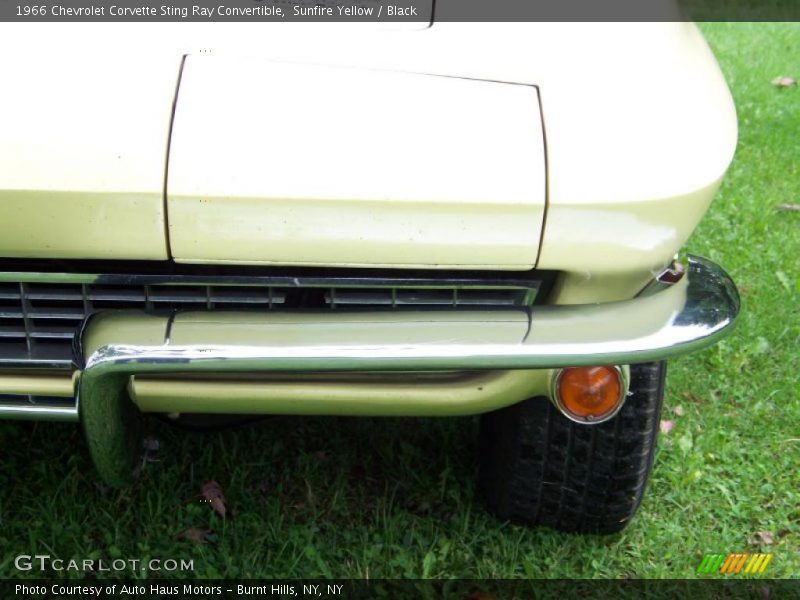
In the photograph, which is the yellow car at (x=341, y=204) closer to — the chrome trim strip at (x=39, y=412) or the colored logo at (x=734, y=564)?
the chrome trim strip at (x=39, y=412)

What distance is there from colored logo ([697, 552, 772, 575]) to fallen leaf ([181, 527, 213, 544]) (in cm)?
117

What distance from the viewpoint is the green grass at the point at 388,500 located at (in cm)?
215

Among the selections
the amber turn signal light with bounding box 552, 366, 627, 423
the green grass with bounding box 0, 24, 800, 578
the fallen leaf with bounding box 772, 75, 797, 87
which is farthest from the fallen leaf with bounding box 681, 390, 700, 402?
the fallen leaf with bounding box 772, 75, 797, 87

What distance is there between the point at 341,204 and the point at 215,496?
114 cm

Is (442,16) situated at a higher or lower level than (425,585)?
higher

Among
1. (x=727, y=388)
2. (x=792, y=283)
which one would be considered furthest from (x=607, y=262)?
(x=792, y=283)

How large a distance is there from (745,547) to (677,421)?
0.49 m

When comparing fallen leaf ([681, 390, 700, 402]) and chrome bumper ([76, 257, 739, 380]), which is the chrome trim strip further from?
fallen leaf ([681, 390, 700, 402])

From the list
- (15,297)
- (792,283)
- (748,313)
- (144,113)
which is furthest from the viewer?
(792,283)

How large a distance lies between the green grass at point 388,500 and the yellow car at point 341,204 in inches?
24.5

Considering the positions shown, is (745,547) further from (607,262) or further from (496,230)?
(496,230)

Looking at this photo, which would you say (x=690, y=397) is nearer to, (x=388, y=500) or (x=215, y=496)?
(x=388, y=500)

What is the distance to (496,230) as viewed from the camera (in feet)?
4.71

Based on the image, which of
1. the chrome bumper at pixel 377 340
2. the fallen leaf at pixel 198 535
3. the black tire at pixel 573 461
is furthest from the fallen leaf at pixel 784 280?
the fallen leaf at pixel 198 535
